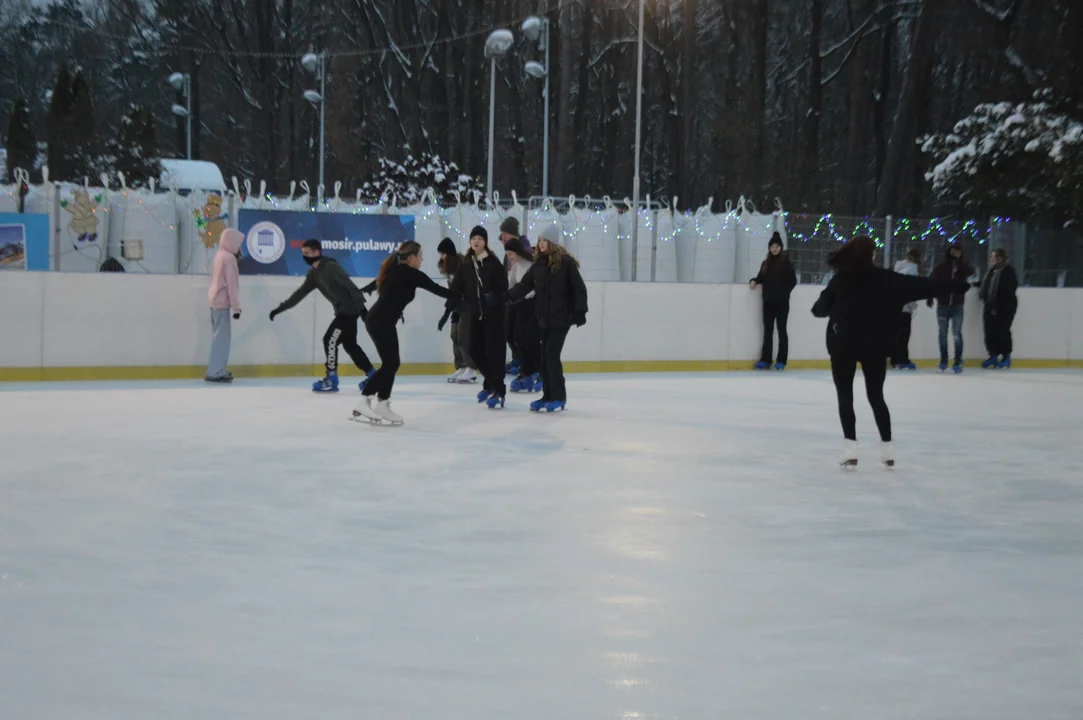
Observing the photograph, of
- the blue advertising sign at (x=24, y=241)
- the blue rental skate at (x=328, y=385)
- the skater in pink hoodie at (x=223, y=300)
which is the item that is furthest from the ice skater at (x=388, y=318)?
the blue advertising sign at (x=24, y=241)

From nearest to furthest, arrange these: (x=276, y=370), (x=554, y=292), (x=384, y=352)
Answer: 1. (x=384, y=352)
2. (x=554, y=292)
3. (x=276, y=370)

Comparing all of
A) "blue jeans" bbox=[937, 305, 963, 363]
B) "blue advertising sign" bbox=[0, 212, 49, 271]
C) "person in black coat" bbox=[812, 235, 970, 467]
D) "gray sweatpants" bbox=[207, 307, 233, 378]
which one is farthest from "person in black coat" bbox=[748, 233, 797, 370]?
"person in black coat" bbox=[812, 235, 970, 467]

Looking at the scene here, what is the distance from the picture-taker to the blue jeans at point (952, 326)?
1736 cm

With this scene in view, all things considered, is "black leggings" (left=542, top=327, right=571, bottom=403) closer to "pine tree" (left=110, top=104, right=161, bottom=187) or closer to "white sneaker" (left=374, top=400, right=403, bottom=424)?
"white sneaker" (left=374, top=400, right=403, bottom=424)

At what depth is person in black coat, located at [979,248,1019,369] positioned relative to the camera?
1797 centimetres

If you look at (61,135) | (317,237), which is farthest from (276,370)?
(61,135)

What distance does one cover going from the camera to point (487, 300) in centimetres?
1134

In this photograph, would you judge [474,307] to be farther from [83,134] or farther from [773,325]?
[83,134]

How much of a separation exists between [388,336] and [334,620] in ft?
18.2

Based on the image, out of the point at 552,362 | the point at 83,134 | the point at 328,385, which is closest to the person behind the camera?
the point at 552,362

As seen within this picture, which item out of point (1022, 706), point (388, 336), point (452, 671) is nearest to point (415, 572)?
point (452, 671)

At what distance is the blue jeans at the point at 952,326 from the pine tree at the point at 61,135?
69.0 feet

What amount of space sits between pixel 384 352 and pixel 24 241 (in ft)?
19.3

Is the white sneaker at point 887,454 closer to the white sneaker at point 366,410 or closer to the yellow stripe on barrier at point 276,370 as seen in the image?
the white sneaker at point 366,410
